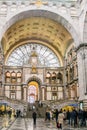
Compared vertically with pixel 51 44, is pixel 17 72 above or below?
below

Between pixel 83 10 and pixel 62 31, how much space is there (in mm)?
10874

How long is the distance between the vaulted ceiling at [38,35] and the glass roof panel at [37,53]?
84 centimetres

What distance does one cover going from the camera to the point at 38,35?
47.2 metres

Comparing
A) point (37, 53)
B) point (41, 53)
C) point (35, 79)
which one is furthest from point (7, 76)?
point (41, 53)

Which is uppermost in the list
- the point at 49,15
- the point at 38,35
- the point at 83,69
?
the point at 38,35

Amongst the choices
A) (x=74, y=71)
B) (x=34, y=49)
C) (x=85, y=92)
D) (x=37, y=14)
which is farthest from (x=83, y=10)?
(x=34, y=49)

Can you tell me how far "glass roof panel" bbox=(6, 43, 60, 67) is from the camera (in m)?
48.7

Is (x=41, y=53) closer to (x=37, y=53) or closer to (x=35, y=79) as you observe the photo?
(x=37, y=53)

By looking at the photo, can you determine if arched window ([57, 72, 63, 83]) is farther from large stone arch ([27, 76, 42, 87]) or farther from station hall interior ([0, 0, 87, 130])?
large stone arch ([27, 76, 42, 87])

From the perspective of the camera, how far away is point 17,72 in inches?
1891

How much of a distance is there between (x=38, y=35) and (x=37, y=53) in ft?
13.3

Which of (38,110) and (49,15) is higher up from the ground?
(49,15)

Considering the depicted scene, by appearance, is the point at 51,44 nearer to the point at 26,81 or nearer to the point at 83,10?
the point at 26,81

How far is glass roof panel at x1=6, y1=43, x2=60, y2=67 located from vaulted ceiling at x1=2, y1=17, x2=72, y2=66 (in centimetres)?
84
